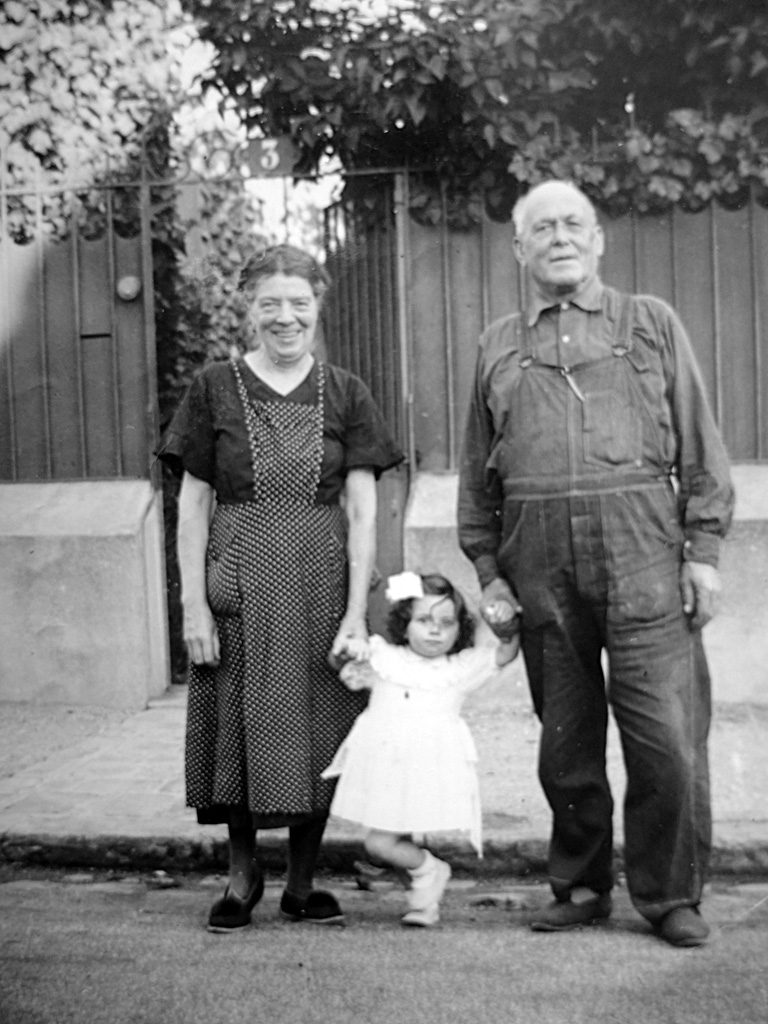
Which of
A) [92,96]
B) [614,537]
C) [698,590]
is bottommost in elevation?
[698,590]

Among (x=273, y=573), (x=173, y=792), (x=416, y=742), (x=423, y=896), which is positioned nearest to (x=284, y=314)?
(x=273, y=573)

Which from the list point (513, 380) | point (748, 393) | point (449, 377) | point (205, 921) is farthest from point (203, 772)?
point (748, 393)

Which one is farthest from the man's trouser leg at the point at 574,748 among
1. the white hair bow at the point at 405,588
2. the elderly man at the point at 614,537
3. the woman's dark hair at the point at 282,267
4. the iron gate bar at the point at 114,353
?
the iron gate bar at the point at 114,353

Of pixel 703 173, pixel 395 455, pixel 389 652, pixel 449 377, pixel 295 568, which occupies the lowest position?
pixel 389 652

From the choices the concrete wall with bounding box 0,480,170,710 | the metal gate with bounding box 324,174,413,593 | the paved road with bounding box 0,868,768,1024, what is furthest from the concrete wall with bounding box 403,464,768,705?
the paved road with bounding box 0,868,768,1024

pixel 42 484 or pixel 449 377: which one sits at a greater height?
pixel 449 377

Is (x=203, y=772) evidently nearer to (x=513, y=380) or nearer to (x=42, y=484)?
(x=513, y=380)

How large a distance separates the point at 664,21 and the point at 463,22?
0.89 m

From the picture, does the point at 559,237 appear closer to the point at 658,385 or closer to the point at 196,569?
the point at 658,385

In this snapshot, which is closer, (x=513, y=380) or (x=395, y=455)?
(x=513, y=380)

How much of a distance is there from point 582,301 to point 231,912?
6.22 feet

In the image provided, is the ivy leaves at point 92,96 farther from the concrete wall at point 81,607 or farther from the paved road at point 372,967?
the paved road at point 372,967

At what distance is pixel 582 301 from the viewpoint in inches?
126

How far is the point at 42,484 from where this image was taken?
20.3 feet
